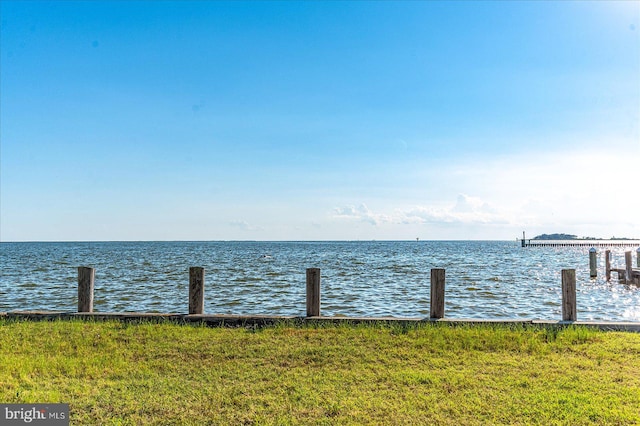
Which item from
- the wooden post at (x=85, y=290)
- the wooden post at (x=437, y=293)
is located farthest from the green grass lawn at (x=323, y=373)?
the wooden post at (x=85, y=290)

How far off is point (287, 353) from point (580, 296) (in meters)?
20.3

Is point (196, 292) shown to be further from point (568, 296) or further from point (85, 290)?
point (568, 296)

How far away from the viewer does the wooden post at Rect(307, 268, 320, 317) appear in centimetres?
1102

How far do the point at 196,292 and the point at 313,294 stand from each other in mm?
2608

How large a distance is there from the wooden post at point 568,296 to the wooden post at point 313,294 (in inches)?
204

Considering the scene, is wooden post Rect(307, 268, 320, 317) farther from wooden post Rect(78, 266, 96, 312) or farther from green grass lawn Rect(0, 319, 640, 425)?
wooden post Rect(78, 266, 96, 312)

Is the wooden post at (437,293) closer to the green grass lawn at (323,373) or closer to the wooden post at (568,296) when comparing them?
the green grass lawn at (323,373)

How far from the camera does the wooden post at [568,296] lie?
10586 millimetres

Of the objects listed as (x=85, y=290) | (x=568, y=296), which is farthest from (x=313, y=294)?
(x=568, y=296)

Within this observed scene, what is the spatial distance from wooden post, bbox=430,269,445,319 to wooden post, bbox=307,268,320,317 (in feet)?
8.06

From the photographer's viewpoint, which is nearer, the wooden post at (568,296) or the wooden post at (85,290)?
the wooden post at (568,296)

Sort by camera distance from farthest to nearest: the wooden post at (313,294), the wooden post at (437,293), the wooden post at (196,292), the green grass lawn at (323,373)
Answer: the wooden post at (196,292) < the wooden post at (313,294) < the wooden post at (437,293) < the green grass lawn at (323,373)

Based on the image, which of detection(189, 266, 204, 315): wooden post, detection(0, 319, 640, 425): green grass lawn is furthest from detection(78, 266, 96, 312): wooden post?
detection(189, 266, 204, 315): wooden post

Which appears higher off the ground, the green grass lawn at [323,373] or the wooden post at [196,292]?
the wooden post at [196,292]
